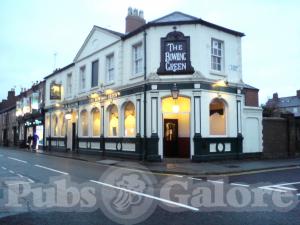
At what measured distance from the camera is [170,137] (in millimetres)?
21719

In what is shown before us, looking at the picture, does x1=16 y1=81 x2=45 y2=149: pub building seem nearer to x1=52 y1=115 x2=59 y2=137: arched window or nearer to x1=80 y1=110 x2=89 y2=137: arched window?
x1=52 y1=115 x2=59 y2=137: arched window

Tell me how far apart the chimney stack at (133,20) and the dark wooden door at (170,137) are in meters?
8.22

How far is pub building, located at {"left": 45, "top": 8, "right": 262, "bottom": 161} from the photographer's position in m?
19.8

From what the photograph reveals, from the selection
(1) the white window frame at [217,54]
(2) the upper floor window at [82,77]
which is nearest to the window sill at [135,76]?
(1) the white window frame at [217,54]

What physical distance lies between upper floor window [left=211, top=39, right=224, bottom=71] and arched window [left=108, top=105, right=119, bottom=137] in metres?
7.52

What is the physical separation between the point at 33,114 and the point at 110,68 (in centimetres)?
1898

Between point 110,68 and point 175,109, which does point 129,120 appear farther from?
point 110,68

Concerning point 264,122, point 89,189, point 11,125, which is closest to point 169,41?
point 264,122

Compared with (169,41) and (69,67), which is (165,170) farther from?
(69,67)

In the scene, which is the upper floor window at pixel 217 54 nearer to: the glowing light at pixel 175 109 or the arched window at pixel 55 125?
the glowing light at pixel 175 109

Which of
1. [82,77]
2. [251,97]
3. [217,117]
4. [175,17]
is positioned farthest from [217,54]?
[82,77]

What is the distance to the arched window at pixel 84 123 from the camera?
92.1 feet

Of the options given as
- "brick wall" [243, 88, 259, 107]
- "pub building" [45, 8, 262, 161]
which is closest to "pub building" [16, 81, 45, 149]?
"pub building" [45, 8, 262, 161]

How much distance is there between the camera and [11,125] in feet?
181
